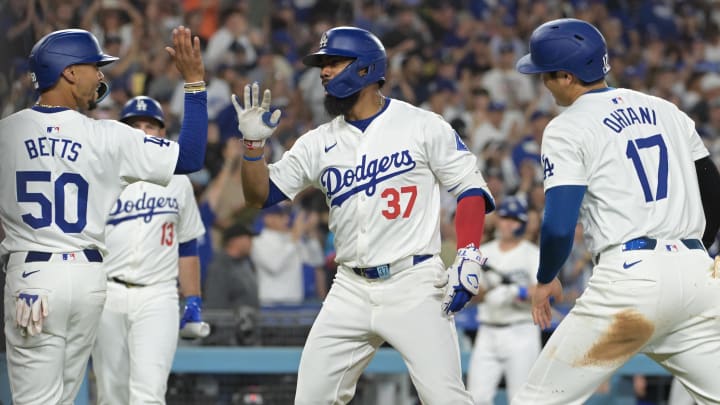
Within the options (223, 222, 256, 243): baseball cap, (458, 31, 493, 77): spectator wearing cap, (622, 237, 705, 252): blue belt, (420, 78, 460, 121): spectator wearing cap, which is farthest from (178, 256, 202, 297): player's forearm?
(458, 31, 493, 77): spectator wearing cap

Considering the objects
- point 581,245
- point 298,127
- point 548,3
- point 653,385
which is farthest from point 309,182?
point 548,3

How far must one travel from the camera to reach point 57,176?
5527mm

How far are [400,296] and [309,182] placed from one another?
2.67ft

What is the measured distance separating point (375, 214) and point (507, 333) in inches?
159

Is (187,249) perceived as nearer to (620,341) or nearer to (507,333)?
(507,333)

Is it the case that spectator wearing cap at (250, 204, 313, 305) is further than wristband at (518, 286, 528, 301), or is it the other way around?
spectator wearing cap at (250, 204, 313, 305)

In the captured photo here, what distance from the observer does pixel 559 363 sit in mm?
5207

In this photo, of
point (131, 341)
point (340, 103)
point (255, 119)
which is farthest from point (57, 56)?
point (131, 341)

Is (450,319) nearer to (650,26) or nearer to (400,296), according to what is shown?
(400,296)

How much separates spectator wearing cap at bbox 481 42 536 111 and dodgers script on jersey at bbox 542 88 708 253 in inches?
370

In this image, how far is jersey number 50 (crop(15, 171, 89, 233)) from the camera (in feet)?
18.1

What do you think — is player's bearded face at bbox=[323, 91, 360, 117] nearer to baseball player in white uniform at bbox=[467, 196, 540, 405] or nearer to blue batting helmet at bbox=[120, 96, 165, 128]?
blue batting helmet at bbox=[120, 96, 165, 128]

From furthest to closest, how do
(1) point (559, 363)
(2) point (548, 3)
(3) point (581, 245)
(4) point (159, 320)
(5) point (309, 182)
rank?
(2) point (548, 3) → (3) point (581, 245) → (4) point (159, 320) → (5) point (309, 182) → (1) point (559, 363)

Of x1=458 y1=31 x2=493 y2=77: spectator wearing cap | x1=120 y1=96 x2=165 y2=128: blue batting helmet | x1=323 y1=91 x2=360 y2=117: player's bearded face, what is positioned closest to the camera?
x1=323 y1=91 x2=360 y2=117: player's bearded face
